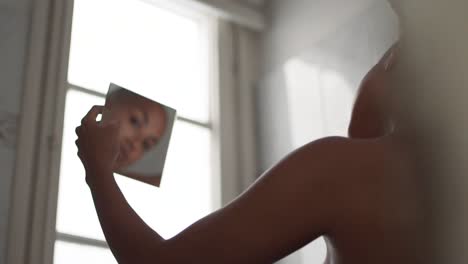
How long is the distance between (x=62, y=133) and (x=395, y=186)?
855 millimetres

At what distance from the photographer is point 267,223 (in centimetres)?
73

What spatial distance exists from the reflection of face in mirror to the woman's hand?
0.60 feet

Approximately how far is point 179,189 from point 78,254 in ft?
1.02

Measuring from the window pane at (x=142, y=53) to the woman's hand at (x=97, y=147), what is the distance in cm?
65

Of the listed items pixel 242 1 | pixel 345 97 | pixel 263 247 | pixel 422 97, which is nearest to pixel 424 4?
pixel 422 97

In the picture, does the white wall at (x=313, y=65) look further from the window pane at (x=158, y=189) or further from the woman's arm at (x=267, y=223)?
the woman's arm at (x=267, y=223)

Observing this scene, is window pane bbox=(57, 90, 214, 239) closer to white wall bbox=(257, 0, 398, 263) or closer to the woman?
white wall bbox=(257, 0, 398, 263)

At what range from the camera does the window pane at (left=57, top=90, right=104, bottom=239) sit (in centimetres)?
135

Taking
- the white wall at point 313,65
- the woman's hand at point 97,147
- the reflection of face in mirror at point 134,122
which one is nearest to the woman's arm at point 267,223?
the woman's hand at point 97,147

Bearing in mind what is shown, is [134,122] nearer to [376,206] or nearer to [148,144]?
[148,144]

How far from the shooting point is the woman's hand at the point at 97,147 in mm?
831

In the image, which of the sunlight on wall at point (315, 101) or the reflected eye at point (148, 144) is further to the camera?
the sunlight on wall at point (315, 101)

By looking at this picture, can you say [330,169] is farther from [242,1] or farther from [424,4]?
[242,1]

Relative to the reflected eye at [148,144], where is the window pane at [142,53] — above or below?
above
